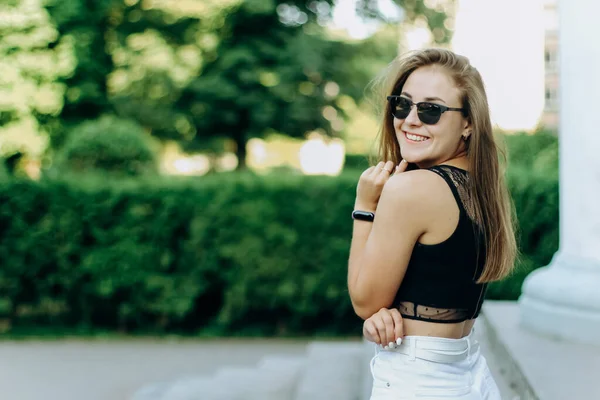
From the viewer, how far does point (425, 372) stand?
70.0 inches

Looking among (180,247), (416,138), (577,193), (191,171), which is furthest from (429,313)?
(191,171)

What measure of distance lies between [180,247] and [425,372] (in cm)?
796

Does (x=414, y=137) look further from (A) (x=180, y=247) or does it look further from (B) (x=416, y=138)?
(A) (x=180, y=247)

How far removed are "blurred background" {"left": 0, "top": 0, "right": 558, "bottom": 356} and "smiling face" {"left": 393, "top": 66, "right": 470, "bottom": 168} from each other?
0.29 metres

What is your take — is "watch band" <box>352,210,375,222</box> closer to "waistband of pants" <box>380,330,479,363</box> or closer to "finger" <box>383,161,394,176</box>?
"finger" <box>383,161,394,176</box>

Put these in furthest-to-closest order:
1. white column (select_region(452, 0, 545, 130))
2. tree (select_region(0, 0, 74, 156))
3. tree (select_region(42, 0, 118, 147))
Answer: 1. white column (select_region(452, 0, 545, 130))
2. tree (select_region(42, 0, 118, 147))
3. tree (select_region(0, 0, 74, 156))

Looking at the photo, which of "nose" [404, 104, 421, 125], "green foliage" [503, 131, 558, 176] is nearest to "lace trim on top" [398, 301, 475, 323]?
"nose" [404, 104, 421, 125]

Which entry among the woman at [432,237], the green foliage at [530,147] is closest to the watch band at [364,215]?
the woman at [432,237]

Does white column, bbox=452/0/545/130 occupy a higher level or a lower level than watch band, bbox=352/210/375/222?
higher

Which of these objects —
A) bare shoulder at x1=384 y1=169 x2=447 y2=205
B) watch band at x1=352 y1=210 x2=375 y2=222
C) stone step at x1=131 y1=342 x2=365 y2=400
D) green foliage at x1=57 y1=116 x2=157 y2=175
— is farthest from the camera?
green foliage at x1=57 y1=116 x2=157 y2=175

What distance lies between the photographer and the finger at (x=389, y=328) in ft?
5.81

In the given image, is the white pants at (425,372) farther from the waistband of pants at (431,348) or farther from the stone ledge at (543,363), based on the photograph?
the stone ledge at (543,363)

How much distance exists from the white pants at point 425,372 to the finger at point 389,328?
38 mm

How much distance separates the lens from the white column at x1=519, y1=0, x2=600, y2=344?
4.78 metres
